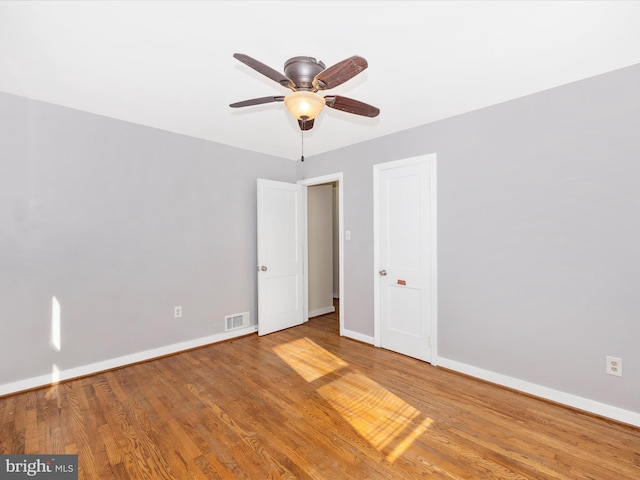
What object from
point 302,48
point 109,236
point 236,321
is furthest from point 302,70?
point 236,321

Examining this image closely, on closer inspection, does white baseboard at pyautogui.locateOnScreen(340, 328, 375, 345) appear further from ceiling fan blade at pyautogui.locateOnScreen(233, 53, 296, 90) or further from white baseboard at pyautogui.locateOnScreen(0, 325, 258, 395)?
ceiling fan blade at pyautogui.locateOnScreen(233, 53, 296, 90)

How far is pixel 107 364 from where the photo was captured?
304 cm

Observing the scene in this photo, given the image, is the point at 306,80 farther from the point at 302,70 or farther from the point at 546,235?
the point at 546,235

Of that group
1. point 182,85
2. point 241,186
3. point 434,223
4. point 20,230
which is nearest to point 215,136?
point 241,186

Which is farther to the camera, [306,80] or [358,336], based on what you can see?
[358,336]

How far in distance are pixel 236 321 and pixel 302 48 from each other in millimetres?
3299

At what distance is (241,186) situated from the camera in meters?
4.10

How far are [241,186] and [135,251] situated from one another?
1528 mm

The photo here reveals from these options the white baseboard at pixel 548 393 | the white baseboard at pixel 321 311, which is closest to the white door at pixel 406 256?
the white baseboard at pixel 548 393

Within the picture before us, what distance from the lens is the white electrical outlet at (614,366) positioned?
2176 mm

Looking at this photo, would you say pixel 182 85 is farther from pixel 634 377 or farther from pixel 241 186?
pixel 634 377

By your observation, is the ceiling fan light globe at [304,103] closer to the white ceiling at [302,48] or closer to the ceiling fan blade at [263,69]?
the ceiling fan blade at [263,69]

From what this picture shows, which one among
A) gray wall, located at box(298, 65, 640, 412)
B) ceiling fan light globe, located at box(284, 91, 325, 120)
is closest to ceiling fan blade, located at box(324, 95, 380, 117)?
ceiling fan light globe, located at box(284, 91, 325, 120)

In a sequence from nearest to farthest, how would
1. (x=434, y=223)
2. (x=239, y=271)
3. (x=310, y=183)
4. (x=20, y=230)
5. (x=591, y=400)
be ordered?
(x=591, y=400), (x=20, y=230), (x=434, y=223), (x=239, y=271), (x=310, y=183)
